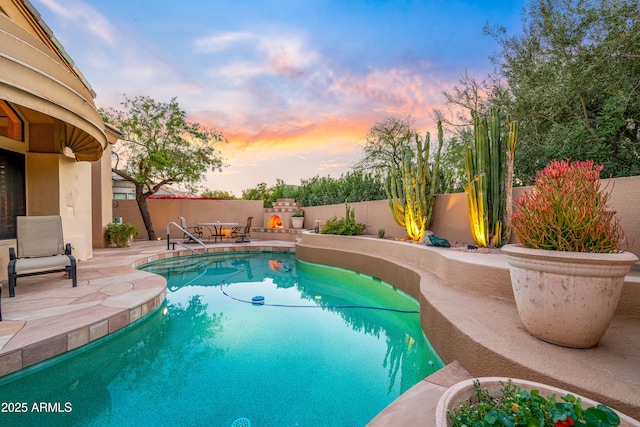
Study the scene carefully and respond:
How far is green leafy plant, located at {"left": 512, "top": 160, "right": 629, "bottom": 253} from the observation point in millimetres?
2012

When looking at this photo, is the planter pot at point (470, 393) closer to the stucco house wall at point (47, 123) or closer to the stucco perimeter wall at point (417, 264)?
the stucco perimeter wall at point (417, 264)

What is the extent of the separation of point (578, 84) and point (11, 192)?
11224 mm

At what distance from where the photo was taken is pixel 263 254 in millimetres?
10914

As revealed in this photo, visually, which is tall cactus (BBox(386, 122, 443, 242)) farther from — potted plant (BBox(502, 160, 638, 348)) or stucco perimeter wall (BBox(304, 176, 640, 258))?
potted plant (BBox(502, 160, 638, 348))

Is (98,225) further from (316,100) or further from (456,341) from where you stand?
(456,341)

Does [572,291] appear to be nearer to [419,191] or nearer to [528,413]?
[528,413]

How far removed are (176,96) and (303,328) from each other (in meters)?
11.4

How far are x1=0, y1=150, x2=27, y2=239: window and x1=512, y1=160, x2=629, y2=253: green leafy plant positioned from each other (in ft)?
25.6

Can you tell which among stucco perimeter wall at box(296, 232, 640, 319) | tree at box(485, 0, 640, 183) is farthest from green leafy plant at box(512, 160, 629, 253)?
tree at box(485, 0, 640, 183)

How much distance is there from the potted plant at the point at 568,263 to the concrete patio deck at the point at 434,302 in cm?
19

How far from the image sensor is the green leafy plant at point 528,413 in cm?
101

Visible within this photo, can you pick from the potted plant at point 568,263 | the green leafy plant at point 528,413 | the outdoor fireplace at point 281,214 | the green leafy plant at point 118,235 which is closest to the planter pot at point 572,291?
the potted plant at point 568,263

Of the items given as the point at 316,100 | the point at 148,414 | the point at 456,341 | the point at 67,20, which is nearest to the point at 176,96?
the point at 67,20

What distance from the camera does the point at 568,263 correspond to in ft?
6.23
